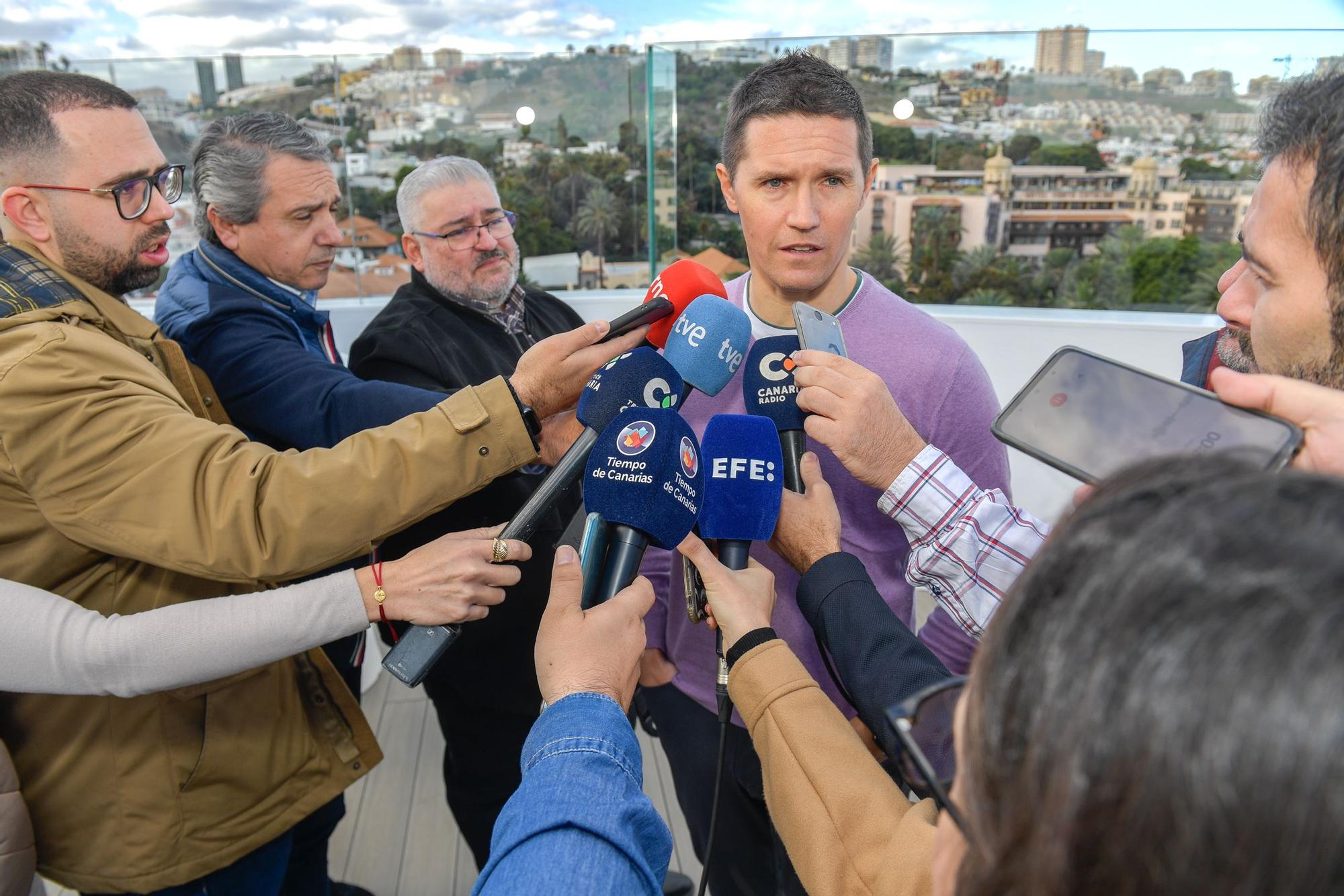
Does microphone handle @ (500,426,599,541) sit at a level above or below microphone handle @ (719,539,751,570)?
above

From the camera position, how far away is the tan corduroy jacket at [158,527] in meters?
0.95

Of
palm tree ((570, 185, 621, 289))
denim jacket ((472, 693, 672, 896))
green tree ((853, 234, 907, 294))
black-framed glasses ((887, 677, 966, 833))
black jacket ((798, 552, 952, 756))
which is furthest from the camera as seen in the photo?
palm tree ((570, 185, 621, 289))

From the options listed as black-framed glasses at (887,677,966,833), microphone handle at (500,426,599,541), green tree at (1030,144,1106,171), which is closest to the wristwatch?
microphone handle at (500,426,599,541)

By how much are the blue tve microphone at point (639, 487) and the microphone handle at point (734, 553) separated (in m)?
0.09

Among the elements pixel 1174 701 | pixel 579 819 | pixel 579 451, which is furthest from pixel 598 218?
pixel 1174 701

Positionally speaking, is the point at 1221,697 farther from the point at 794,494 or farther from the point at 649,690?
the point at 649,690

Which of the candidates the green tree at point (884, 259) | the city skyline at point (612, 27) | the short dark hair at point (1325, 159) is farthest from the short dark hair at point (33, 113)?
the green tree at point (884, 259)

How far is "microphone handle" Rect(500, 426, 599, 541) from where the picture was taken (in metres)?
1.01

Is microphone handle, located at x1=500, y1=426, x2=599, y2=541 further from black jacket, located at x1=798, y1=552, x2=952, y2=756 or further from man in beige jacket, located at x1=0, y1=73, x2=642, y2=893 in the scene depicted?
black jacket, located at x1=798, y1=552, x2=952, y2=756

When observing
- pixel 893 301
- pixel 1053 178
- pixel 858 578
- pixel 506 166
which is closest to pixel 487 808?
pixel 858 578

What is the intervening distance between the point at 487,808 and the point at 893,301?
57.8 inches

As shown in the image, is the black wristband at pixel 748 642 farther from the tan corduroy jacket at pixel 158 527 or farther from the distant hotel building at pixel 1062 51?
the distant hotel building at pixel 1062 51

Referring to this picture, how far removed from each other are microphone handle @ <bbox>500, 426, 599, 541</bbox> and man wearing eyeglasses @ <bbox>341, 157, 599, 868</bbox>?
20.1 inches

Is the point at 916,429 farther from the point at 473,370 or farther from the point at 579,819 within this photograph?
the point at 473,370
